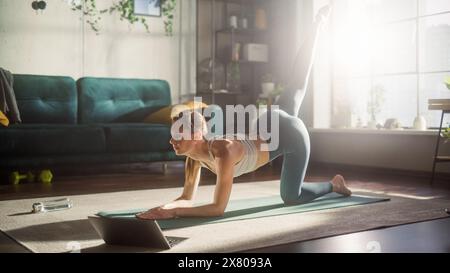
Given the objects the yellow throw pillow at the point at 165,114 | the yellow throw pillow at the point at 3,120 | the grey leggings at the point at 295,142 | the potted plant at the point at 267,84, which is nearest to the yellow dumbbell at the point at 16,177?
the yellow throw pillow at the point at 3,120

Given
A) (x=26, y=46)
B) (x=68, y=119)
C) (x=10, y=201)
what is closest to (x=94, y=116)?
(x=68, y=119)

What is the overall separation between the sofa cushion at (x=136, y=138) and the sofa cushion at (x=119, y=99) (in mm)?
546

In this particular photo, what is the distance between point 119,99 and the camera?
5.02 m

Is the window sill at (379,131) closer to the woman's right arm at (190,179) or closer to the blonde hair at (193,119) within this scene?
the woman's right arm at (190,179)

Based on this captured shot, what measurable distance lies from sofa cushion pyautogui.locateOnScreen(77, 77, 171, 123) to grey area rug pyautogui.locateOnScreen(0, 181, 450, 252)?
73.1 inches

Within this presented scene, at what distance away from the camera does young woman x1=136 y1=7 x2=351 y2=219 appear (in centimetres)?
227

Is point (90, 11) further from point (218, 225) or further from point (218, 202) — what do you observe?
point (218, 225)

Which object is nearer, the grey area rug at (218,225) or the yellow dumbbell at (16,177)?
the grey area rug at (218,225)

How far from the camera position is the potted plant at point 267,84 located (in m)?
5.67

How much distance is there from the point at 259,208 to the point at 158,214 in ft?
2.07

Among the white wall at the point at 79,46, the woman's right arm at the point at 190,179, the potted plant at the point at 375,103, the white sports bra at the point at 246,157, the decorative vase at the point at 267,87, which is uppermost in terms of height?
the white wall at the point at 79,46

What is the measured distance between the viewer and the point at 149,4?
215 inches

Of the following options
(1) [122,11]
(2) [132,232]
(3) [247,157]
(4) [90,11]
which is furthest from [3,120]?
(2) [132,232]

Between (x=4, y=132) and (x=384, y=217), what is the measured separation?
2.73 m
